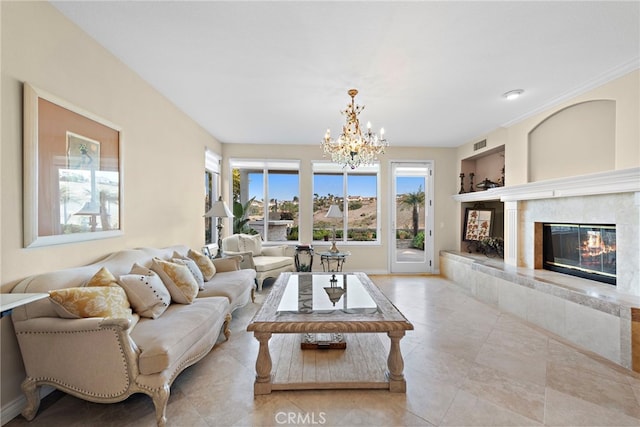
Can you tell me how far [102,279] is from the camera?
2049 mm

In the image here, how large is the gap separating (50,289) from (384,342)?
2703 millimetres

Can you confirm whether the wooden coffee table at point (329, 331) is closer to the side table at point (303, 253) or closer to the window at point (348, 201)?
the side table at point (303, 253)

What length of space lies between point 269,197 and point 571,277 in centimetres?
505

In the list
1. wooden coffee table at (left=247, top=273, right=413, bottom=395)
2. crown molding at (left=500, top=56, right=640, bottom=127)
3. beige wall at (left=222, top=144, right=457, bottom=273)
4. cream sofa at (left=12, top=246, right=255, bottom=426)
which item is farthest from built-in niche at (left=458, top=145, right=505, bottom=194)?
cream sofa at (left=12, top=246, right=255, bottom=426)

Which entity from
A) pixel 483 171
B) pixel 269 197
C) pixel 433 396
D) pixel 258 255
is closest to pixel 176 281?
pixel 433 396

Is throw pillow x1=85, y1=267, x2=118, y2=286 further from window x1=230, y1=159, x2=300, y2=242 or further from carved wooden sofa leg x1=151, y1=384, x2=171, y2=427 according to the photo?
window x1=230, y1=159, x2=300, y2=242

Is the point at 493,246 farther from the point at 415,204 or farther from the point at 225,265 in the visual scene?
the point at 225,265

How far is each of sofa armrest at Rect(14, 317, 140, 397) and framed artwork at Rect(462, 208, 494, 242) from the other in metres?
5.73

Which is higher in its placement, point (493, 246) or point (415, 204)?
point (415, 204)

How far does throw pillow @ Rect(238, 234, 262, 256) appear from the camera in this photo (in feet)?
16.8

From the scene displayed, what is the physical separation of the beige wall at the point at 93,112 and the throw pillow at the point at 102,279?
29 centimetres

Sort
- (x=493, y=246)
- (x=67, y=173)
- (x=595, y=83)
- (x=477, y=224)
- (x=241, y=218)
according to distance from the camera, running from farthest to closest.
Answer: (x=241, y=218) < (x=477, y=224) < (x=493, y=246) < (x=595, y=83) < (x=67, y=173)

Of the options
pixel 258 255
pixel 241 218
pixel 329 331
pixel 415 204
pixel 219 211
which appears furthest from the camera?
pixel 415 204

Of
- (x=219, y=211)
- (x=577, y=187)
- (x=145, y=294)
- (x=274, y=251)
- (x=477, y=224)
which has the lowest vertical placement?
(x=274, y=251)
